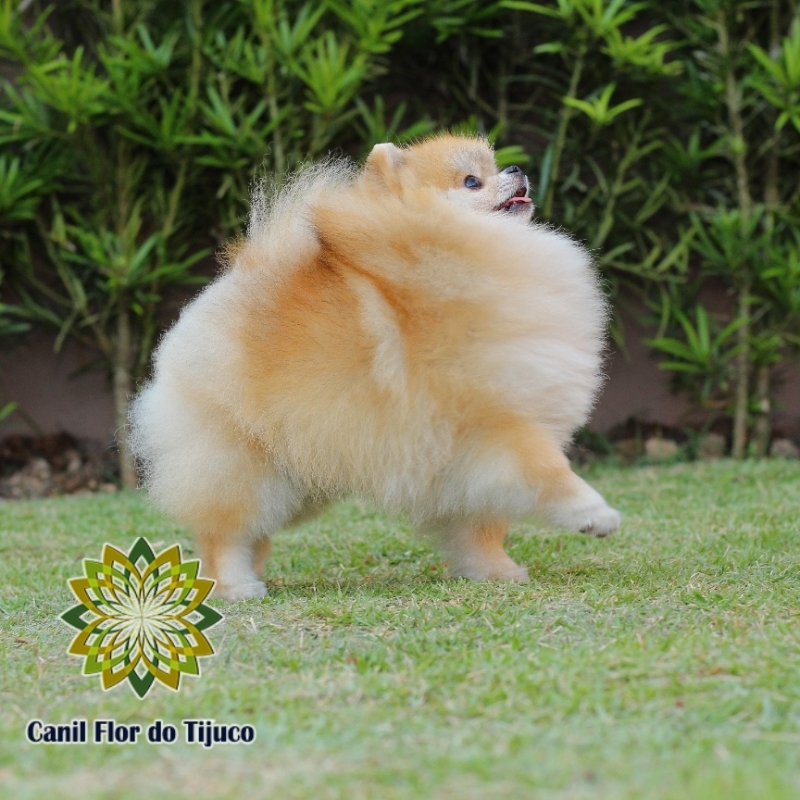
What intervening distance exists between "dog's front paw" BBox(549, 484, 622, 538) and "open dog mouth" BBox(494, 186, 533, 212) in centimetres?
87

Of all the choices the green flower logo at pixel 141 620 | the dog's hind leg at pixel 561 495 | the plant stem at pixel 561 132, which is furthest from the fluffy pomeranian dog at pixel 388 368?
the plant stem at pixel 561 132

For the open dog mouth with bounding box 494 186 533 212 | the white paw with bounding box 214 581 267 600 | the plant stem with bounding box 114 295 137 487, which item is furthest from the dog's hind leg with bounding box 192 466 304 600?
the plant stem with bounding box 114 295 137 487

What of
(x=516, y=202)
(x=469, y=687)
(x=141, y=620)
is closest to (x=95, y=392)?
(x=516, y=202)

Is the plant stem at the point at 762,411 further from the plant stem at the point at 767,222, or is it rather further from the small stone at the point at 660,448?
the small stone at the point at 660,448

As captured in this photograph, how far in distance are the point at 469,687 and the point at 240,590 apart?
1134 mm

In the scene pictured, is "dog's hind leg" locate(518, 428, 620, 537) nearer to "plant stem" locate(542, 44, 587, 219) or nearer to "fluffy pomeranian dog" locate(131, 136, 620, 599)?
"fluffy pomeranian dog" locate(131, 136, 620, 599)

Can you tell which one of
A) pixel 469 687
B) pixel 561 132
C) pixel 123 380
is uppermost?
pixel 561 132

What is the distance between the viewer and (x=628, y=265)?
5.88 m

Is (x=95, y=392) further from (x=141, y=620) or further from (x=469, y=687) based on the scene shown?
(x=469, y=687)

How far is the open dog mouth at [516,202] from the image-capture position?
3.21 meters

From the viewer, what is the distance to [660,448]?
6164mm

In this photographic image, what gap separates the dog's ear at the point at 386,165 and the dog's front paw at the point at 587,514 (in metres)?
1.00

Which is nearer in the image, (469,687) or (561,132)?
(469,687)

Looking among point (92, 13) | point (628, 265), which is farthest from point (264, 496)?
point (92, 13)
